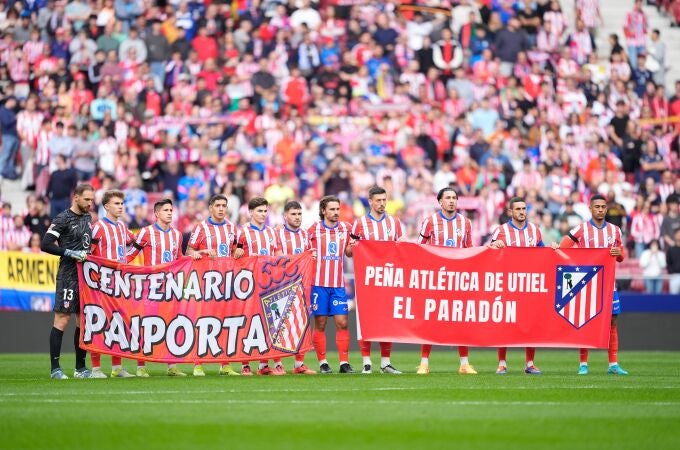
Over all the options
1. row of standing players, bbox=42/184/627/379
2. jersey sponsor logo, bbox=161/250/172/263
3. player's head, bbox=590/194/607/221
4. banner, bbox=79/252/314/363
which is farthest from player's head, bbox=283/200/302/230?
player's head, bbox=590/194/607/221

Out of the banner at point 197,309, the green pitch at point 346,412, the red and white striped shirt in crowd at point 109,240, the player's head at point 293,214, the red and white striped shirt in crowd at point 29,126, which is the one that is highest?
the red and white striped shirt in crowd at point 29,126

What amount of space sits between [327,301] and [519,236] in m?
2.59

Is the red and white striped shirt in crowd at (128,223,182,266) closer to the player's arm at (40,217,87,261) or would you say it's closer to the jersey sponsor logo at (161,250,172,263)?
the jersey sponsor logo at (161,250,172,263)

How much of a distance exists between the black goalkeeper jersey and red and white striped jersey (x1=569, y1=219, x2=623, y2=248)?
6093 millimetres

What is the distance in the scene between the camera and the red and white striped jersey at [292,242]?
1667cm

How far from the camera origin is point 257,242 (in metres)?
16.7

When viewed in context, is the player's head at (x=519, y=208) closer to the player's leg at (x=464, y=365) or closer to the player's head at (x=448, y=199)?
the player's head at (x=448, y=199)

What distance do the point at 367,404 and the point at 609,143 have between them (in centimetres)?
1743

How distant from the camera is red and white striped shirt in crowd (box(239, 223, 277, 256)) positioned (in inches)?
657

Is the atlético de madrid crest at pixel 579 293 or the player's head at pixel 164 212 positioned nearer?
the player's head at pixel 164 212

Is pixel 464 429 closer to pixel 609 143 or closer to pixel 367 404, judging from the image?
pixel 367 404

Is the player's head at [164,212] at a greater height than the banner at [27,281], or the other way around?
the player's head at [164,212]

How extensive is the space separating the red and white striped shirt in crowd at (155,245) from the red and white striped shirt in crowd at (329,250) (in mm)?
1724

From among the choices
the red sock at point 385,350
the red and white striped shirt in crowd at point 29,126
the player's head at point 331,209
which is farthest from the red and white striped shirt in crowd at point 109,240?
the red and white striped shirt in crowd at point 29,126
